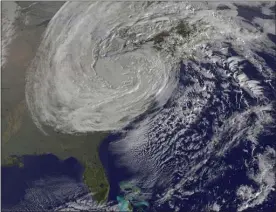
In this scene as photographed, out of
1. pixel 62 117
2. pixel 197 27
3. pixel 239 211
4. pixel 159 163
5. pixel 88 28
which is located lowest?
pixel 239 211

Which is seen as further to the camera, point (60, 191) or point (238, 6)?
point (238, 6)

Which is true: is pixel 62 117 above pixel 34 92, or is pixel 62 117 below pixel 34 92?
below

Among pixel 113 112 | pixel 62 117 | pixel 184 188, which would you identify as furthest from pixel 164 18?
pixel 184 188

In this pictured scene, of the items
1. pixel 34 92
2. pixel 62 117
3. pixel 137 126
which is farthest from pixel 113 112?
pixel 34 92

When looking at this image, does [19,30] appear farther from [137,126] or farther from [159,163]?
[159,163]
